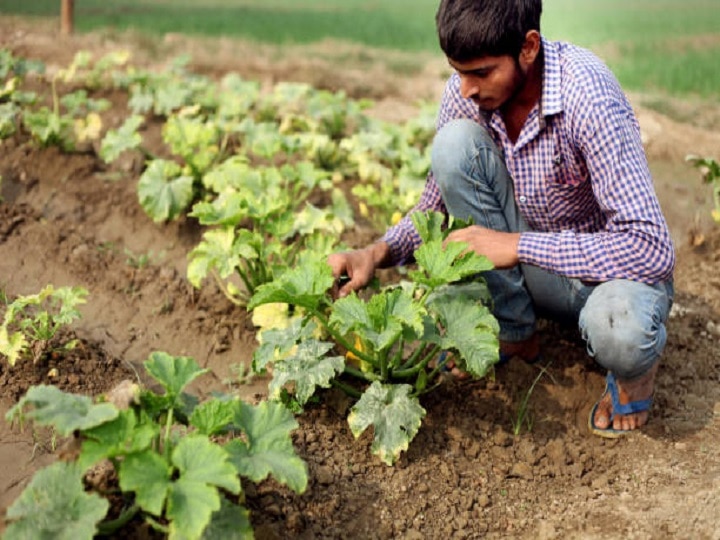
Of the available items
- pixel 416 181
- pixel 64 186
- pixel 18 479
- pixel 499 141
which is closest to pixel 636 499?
pixel 499 141

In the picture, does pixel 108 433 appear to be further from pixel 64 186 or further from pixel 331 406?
pixel 64 186

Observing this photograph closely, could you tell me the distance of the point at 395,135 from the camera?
592 cm

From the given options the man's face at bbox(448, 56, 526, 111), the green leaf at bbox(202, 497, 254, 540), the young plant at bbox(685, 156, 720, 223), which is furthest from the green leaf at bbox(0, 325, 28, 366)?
the young plant at bbox(685, 156, 720, 223)

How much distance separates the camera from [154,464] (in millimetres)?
2332

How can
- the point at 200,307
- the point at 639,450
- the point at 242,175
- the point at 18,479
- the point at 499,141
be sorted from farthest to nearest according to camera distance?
the point at 242,175
the point at 200,307
the point at 499,141
the point at 639,450
the point at 18,479

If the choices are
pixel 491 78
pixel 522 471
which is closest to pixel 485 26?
pixel 491 78

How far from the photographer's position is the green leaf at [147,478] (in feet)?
7.37

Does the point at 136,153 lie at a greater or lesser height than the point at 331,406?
greater

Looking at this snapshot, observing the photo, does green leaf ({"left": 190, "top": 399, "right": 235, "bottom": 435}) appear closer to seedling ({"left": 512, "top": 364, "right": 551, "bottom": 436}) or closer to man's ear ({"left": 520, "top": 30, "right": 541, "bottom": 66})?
seedling ({"left": 512, "top": 364, "right": 551, "bottom": 436})

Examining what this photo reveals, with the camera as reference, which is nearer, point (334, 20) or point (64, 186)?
point (64, 186)

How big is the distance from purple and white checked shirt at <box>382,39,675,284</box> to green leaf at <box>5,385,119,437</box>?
1.64m

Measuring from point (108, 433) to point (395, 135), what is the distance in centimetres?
393

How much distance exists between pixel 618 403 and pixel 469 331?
0.74 meters

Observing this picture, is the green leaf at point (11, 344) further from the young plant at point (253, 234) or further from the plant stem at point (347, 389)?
the plant stem at point (347, 389)
